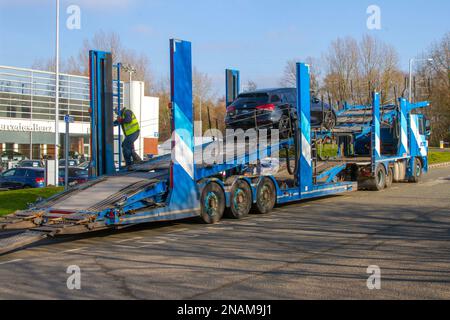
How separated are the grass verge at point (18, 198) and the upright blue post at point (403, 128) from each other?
12.4 m

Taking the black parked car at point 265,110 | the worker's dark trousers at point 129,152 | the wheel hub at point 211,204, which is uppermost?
the black parked car at point 265,110

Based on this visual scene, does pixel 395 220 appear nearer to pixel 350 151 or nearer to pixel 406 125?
pixel 350 151

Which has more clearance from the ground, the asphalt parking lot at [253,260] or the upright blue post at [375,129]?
the upright blue post at [375,129]

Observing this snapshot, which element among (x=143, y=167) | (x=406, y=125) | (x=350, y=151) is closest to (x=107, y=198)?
(x=143, y=167)

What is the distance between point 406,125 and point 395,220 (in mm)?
10000

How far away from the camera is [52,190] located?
18.2m

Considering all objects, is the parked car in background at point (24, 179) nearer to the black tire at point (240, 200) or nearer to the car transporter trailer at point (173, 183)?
the car transporter trailer at point (173, 183)

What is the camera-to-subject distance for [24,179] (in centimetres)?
2222

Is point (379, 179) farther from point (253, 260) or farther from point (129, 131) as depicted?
point (253, 260)

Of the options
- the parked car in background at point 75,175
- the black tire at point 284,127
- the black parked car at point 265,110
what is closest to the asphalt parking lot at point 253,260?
the black tire at point 284,127

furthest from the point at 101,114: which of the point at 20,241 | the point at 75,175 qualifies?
the point at 75,175

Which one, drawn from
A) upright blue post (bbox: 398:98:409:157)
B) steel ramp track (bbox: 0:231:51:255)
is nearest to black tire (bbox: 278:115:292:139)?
upright blue post (bbox: 398:98:409:157)

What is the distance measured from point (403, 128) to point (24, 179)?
47.9ft

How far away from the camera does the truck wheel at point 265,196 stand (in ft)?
46.0
